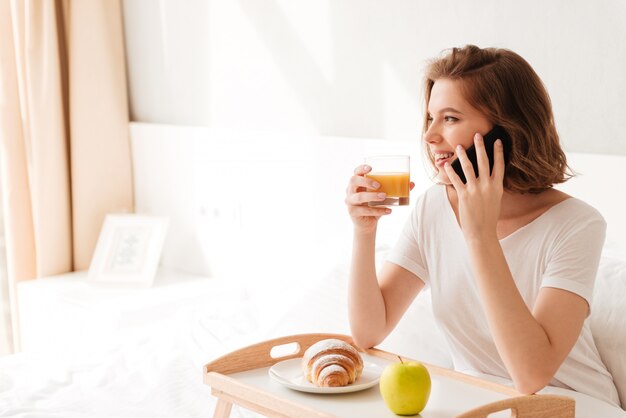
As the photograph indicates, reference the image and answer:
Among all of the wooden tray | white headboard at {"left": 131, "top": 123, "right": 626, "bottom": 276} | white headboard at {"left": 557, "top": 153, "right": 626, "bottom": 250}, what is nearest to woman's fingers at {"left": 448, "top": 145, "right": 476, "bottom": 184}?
the wooden tray

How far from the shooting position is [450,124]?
5.02 feet

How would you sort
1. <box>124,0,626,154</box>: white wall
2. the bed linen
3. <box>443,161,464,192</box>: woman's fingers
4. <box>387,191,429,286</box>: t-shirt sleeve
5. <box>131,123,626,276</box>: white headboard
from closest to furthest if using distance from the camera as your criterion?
1. <box>443,161,464,192</box>: woman's fingers
2. <box>387,191,429,286</box>: t-shirt sleeve
3. the bed linen
4. <box>124,0,626,154</box>: white wall
5. <box>131,123,626,276</box>: white headboard

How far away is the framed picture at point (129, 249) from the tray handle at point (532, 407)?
2083 millimetres

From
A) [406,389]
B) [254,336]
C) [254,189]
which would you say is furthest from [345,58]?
[406,389]

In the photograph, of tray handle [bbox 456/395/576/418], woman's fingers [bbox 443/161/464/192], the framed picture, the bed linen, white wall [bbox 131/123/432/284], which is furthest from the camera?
the framed picture

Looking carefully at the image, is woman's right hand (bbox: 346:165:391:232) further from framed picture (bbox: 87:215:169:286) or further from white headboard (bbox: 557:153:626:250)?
framed picture (bbox: 87:215:169:286)

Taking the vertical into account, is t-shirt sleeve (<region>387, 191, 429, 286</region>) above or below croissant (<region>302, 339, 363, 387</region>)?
above

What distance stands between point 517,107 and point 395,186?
26 centimetres

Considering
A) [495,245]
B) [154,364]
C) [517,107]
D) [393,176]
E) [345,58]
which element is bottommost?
[154,364]

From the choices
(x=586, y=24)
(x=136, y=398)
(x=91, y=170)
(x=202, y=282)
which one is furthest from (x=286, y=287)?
(x=91, y=170)

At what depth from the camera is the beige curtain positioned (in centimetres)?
321

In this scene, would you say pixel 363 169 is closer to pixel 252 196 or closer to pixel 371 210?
pixel 371 210

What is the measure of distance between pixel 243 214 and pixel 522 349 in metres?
1.73

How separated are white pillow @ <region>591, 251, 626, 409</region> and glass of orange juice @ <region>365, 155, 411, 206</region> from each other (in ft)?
1.62
